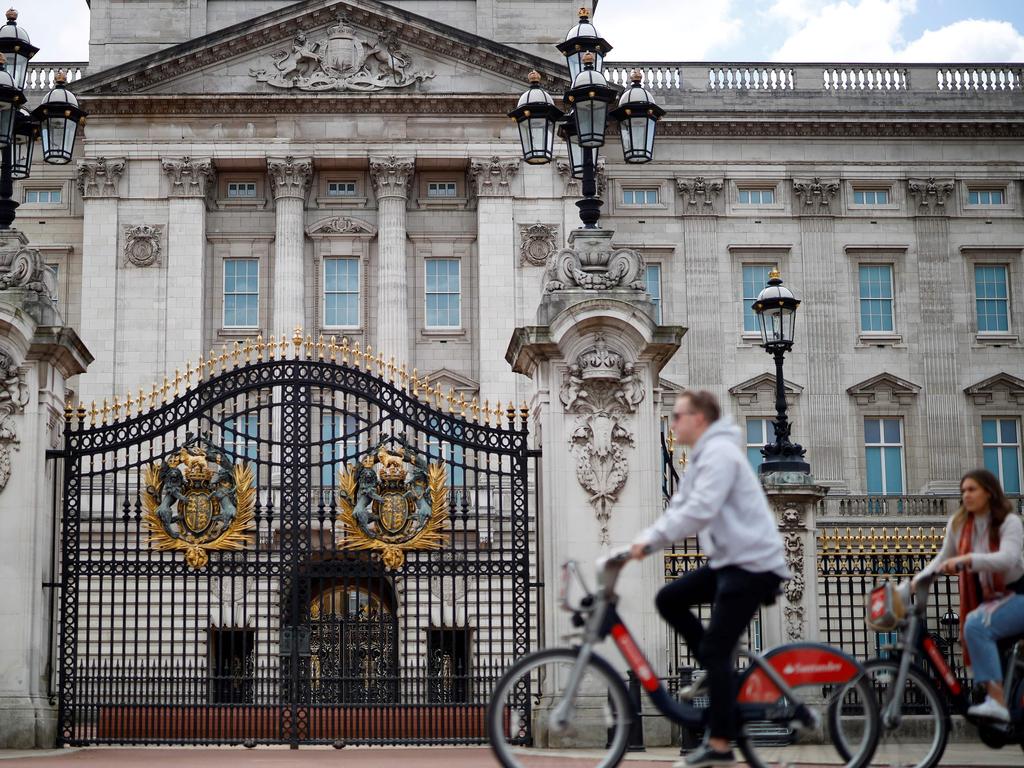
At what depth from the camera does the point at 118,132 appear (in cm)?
4625

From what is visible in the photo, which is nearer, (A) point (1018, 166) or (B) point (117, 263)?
(B) point (117, 263)

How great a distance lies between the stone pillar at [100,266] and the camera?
43.5 metres

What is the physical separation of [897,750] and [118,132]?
40.3 meters

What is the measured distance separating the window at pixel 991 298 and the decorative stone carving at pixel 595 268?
34.9 m

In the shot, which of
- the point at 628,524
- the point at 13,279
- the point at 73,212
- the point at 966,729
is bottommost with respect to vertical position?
the point at 966,729

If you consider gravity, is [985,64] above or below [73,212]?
above

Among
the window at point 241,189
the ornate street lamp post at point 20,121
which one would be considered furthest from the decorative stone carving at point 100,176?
the ornate street lamp post at point 20,121

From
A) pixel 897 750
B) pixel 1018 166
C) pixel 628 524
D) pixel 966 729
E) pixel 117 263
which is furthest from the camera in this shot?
pixel 1018 166

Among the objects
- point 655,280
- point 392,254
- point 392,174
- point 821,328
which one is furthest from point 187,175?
point 821,328

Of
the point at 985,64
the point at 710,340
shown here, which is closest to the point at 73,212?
the point at 710,340

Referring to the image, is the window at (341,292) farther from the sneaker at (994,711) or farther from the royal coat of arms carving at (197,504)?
the sneaker at (994,711)

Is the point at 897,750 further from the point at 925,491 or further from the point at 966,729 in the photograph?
the point at 925,491

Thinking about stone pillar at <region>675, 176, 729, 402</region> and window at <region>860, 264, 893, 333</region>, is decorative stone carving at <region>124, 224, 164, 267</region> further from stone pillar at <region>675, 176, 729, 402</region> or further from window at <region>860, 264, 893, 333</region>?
window at <region>860, 264, 893, 333</region>

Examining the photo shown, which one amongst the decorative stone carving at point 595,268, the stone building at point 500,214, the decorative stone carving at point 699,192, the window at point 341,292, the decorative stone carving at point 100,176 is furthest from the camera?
the decorative stone carving at point 699,192
